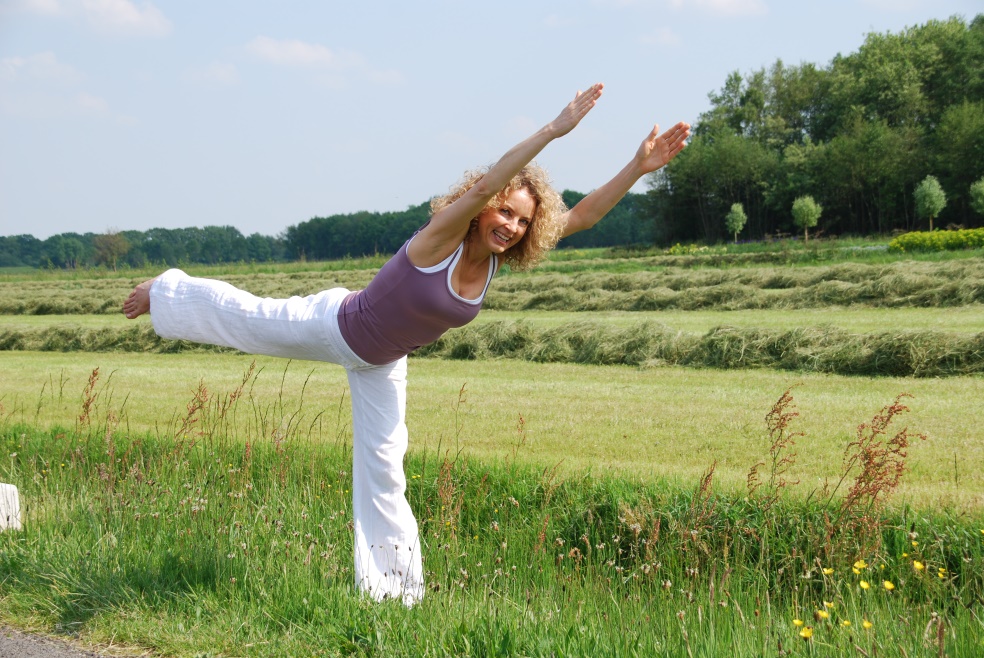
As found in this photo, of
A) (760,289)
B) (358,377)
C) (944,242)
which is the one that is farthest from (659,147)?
(944,242)

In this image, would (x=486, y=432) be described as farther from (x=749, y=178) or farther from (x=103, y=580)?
(x=749, y=178)

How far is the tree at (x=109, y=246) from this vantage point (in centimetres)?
5502

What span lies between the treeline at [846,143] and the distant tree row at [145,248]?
2690cm

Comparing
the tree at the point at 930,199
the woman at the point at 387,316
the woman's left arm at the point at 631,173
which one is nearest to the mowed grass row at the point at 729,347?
the woman's left arm at the point at 631,173

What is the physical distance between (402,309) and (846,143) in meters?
50.5

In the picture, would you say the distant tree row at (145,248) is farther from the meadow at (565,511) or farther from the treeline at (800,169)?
the meadow at (565,511)

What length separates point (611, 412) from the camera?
24.6ft

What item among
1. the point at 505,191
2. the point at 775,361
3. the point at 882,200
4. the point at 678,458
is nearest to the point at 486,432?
the point at 678,458

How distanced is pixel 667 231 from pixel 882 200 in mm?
13860

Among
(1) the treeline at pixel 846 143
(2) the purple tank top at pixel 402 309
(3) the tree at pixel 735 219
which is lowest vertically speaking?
(2) the purple tank top at pixel 402 309

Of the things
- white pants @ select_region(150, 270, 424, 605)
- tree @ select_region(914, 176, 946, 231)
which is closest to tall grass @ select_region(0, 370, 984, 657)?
white pants @ select_region(150, 270, 424, 605)

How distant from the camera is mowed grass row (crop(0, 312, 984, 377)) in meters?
8.94

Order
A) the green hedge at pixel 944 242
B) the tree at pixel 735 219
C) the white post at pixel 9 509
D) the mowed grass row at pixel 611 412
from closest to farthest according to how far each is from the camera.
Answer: the white post at pixel 9 509
the mowed grass row at pixel 611 412
the green hedge at pixel 944 242
the tree at pixel 735 219

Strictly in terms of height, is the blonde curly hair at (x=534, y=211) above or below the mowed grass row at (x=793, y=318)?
above
